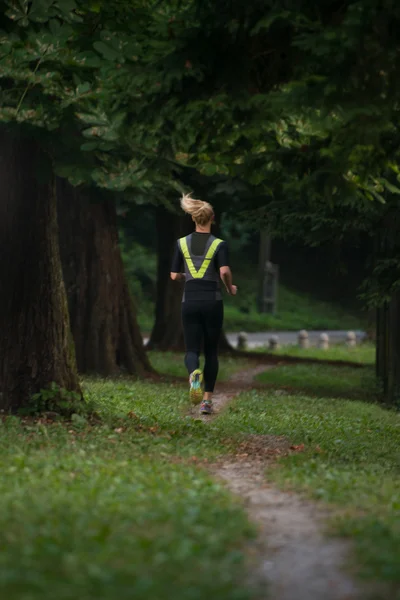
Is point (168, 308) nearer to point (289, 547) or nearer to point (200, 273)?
point (200, 273)

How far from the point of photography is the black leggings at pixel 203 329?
1227 centimetres

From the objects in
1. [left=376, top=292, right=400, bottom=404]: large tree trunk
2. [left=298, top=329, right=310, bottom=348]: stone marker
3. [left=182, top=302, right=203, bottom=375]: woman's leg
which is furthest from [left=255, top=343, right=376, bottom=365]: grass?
[left=182, top=302, right=203, bottom=375]: woman's leg

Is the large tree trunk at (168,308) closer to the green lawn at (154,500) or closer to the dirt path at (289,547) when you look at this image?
the green lawn at (154,500)

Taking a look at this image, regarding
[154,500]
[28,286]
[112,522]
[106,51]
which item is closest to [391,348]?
[28,286]

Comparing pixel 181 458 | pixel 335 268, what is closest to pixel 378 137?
pixel 181 458

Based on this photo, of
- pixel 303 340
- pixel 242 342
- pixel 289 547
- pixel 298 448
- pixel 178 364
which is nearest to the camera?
pixel 289 547

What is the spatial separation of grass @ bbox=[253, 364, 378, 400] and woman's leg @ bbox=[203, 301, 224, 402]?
8.99 metres

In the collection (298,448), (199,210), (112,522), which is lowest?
(298,448)

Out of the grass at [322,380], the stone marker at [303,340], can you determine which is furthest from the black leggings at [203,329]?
the stone marker at [303,340]

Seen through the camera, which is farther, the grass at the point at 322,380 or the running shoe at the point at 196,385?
the grass at the point at 322,380

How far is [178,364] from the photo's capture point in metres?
24.3

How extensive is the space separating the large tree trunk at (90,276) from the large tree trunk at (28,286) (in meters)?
7.51

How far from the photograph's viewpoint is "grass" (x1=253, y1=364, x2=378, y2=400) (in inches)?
898

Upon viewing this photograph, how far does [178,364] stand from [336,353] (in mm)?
12742
